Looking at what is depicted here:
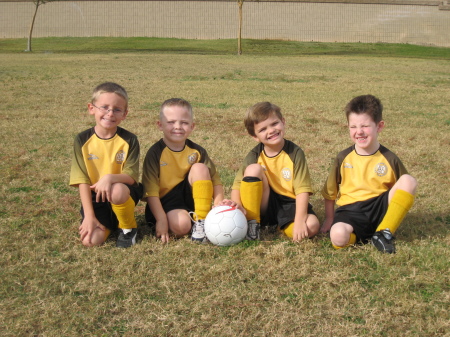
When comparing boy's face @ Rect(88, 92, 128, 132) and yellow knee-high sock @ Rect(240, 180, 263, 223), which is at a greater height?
boy's face @ Rect(88, 92, 128, 132)

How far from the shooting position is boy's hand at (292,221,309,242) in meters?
3.48

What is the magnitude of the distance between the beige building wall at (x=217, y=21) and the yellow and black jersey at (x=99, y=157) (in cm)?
3981

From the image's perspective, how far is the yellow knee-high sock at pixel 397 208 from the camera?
130 inches

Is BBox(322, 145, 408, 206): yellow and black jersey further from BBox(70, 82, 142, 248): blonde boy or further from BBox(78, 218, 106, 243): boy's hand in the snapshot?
BBox(78, 218, 106, 243): boy's hand

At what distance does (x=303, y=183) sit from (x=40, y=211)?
2264 millimetres

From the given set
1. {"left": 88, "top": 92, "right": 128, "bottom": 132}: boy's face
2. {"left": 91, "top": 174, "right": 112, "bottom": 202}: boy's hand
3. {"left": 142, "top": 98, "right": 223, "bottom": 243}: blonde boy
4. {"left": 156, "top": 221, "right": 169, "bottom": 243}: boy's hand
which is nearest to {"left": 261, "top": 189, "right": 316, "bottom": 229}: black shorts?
{"left": 142, "top": 98, "right": 223, "bottom": 243}: blonde boy

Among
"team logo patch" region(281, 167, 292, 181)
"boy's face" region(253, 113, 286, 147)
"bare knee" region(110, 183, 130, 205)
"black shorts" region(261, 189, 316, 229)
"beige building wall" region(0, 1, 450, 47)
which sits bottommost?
"black shorts" region(261, 189, 316, 229)

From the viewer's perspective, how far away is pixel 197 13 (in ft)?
137

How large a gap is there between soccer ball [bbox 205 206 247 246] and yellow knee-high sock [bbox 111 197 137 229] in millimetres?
546

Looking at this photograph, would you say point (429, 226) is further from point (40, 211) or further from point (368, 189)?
point (40, 211)

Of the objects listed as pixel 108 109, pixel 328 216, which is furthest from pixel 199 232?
pixel 108 109

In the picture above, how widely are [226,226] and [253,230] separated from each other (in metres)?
0.28

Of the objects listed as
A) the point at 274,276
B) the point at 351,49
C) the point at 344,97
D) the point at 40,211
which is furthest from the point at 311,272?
the point at 351,49

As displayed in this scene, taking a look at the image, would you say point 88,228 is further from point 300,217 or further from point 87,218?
point 300,217
